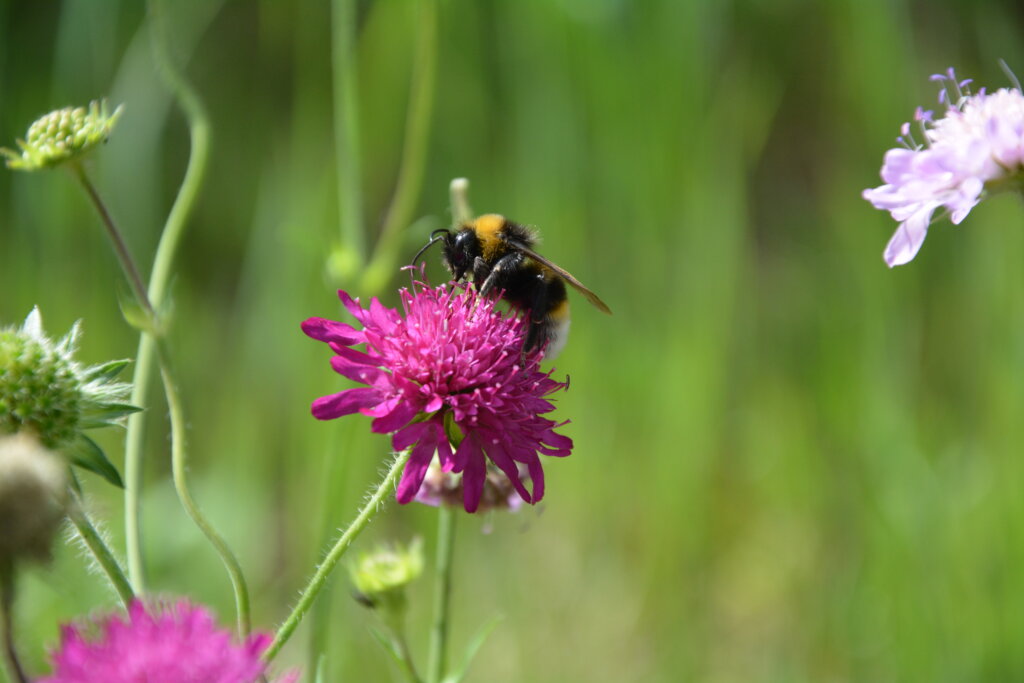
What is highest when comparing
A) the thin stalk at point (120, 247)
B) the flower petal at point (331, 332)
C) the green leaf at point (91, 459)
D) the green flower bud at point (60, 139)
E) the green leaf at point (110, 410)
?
the green flower bud at point (60, 139)

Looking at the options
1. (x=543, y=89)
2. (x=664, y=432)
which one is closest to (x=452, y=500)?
(x=664, y=432)

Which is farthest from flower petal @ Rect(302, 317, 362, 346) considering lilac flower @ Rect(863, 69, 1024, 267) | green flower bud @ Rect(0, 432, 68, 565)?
lilac flower @ Rect(863, 69, 1024, 267)

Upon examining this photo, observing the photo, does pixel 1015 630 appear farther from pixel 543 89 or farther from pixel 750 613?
pixel 543 89

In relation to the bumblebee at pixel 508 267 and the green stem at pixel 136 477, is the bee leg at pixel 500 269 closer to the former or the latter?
the bumblebee at pixel 508 267

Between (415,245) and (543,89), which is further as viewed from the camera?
Answer: (415,245)

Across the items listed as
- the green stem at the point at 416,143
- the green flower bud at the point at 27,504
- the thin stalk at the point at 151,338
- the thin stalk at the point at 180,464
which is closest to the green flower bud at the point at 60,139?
the thin stalk at the point at 180,464

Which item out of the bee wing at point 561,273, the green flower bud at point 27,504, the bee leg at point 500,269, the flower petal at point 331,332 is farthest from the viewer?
the bee leg at point 500,269
